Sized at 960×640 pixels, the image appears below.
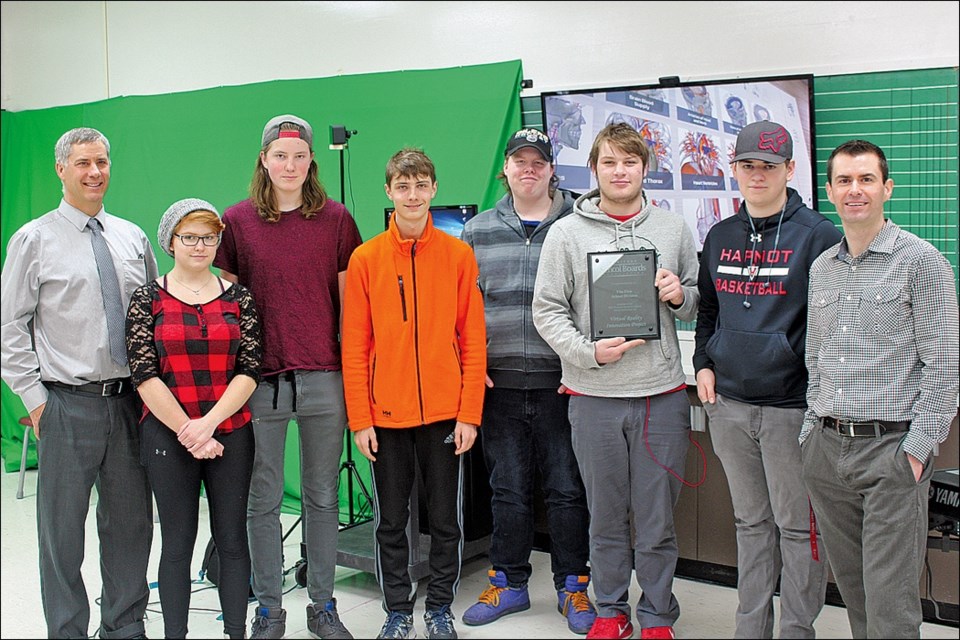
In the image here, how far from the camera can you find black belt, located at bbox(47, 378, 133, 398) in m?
2.60

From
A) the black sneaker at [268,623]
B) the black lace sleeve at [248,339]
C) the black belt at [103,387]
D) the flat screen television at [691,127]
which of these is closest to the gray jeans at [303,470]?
the black sneaker at [268,623]

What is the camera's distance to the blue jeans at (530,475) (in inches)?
117

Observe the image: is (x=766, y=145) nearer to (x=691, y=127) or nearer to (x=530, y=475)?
(x=691, y=127)

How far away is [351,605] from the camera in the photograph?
3293mm

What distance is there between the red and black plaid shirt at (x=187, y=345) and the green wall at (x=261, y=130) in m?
1.24

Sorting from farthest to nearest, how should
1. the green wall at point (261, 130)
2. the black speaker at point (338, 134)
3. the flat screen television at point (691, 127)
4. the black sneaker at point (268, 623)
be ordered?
the green wall at point (261, 130)
the black speaker at point (338, 134)
the flat screen television at point (691, 127)
the black sneaker at point (268, 623)

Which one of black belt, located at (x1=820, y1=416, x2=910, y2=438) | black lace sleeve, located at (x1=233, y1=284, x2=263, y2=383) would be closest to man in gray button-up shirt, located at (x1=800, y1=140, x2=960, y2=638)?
black belt, located at (x1=820, y1=416, x2=910, y2=438)

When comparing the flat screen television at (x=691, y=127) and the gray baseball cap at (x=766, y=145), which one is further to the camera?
the flat screen television at (x=691, y=127)

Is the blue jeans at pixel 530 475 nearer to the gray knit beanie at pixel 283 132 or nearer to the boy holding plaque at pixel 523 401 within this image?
the boy holding plaque at pixel 523 401

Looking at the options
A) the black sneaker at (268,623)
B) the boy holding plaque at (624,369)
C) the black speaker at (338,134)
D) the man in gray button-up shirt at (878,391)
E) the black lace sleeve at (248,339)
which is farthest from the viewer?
the black speaker at (338,134)

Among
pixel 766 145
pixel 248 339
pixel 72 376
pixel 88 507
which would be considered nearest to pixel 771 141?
pixel 766 145

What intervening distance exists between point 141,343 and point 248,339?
0.29 metres

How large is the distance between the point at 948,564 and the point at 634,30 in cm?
234

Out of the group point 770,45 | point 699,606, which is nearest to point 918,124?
point 770,45
